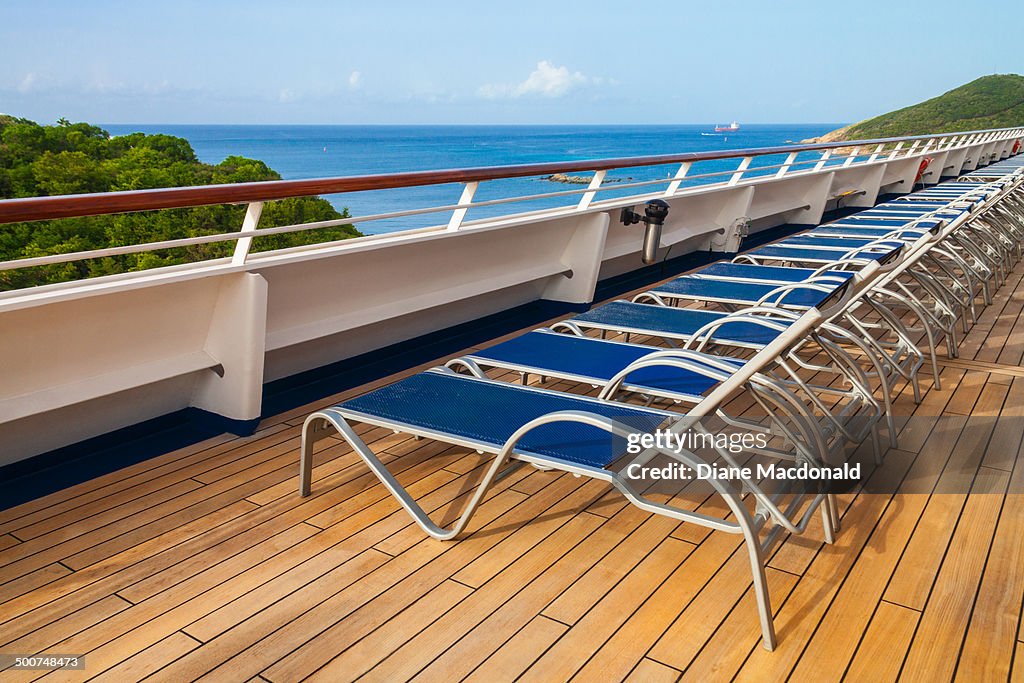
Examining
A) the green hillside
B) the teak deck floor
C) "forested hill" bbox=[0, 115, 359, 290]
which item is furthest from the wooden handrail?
the green hillside

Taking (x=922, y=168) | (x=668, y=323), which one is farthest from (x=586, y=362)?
(x=922, y=168)

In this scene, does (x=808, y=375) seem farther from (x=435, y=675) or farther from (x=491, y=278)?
(x=435, y=675)

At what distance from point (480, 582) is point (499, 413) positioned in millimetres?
475

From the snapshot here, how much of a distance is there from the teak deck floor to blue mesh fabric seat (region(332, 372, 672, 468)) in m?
0.34

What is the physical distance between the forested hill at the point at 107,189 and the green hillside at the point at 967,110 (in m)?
60.3

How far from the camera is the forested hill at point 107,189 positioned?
32312 mm

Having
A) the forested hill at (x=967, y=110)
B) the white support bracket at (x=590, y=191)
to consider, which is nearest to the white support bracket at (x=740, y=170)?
the white support bracket at (x=590, y=191)

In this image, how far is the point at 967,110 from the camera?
7831 centimetres

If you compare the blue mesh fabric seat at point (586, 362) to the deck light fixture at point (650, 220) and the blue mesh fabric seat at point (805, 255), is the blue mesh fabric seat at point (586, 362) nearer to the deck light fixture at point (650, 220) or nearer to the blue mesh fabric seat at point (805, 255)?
the deck light fixture at point (650, 220)

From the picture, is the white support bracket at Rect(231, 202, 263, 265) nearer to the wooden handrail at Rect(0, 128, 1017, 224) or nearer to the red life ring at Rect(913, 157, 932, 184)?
the wooden handrail at Rect(0, 128, 1017, 224)

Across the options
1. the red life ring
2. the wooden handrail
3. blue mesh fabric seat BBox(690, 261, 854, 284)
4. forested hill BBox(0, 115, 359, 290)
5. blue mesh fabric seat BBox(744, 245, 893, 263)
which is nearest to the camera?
the wooden handrail

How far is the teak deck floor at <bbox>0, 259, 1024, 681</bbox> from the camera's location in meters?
1.75

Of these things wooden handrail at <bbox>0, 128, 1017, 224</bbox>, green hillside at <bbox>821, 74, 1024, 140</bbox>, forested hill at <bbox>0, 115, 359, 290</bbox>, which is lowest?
forested hill at <bbox>0, 115, 359, 290</bbox>

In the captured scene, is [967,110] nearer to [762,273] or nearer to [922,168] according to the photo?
[922,168]
